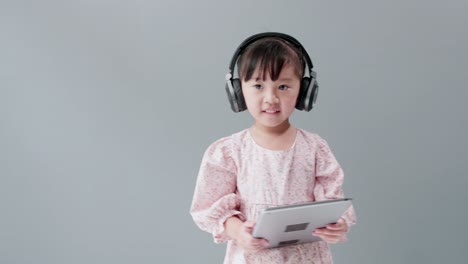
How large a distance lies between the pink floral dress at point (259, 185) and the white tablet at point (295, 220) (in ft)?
0.31

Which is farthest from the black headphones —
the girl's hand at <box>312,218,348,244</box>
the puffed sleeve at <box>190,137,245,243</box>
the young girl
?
the girl's hand at <box>312,218,348,244</box>

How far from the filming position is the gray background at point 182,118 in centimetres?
204

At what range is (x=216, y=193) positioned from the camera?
140 centimetres

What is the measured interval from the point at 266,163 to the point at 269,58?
26cm

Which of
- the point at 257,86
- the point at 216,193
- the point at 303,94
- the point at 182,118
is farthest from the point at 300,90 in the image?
the point at 182,118

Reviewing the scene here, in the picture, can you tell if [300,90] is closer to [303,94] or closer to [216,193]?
[303,94]

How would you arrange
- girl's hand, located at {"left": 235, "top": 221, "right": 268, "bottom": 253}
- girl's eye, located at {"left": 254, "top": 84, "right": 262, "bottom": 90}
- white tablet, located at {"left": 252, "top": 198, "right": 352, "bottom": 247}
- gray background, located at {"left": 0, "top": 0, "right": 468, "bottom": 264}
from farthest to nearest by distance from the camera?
gray background, located at {"left": 0, "top": 0, "right": 468, "bottom": 264} → girl's eye, located at {"left": 254, "top": 84, "right": 262, "bottom": 90} → girl's hand, located at {"left": 235, "top": 221, "right": 268, "bottom": 253} → white tablet, located at {"left": 252, "top": 198, "right": 352, "bottom": 247}

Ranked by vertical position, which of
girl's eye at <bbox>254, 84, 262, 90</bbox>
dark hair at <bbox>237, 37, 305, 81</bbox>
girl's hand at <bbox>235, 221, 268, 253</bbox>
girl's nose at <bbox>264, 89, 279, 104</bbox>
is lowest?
girl's hand at <bbox>235, 221, 268, 253</bbox>

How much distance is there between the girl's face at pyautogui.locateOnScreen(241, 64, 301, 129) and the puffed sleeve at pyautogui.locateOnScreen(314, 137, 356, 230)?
154 mm

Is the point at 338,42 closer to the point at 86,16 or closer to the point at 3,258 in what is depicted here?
the point at 86,16

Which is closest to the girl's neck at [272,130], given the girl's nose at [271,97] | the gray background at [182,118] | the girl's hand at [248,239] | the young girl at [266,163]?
the young girl at [266,163]

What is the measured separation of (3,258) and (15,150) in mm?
427

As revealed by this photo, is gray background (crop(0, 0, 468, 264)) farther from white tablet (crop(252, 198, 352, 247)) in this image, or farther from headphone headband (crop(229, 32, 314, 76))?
white tablet (crop(252, 198, 352, 247))

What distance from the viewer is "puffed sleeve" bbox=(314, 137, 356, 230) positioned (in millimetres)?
1411
